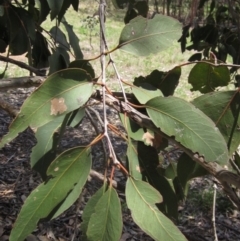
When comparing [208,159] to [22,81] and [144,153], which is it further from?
[22,81]

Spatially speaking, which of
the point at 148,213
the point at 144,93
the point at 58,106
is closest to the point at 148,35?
the point at 144,93

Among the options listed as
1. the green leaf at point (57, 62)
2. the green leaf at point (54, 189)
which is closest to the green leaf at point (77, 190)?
the green leaf at point (54, 189)

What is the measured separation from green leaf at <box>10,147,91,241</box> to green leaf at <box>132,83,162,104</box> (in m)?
0.12

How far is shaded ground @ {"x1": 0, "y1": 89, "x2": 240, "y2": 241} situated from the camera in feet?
7.87

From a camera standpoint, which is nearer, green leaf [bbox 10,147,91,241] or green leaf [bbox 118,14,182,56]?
green leaf [bbox 10,147,91,241]

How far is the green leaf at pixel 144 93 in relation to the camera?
30.7 inches

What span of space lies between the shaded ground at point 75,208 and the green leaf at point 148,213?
4.58ft

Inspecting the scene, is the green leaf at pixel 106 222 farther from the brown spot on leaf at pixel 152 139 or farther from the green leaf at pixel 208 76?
the green leaf at pixel 208 76

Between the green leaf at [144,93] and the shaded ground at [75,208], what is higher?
the green leaf at [144,93]

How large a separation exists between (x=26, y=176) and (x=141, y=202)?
2.30m

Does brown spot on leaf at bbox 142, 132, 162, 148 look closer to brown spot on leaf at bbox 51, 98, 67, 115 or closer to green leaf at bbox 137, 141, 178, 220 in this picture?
green leaf at bbox 137, 141, 178, 220

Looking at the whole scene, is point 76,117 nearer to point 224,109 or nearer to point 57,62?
point 224,109

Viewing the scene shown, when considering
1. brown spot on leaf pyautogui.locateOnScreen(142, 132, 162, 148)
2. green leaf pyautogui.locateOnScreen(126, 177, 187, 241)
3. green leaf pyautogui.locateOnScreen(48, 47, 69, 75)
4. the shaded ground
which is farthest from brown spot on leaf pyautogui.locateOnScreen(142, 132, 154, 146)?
the shaded ground

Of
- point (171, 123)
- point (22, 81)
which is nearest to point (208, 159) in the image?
point (171, 123)
